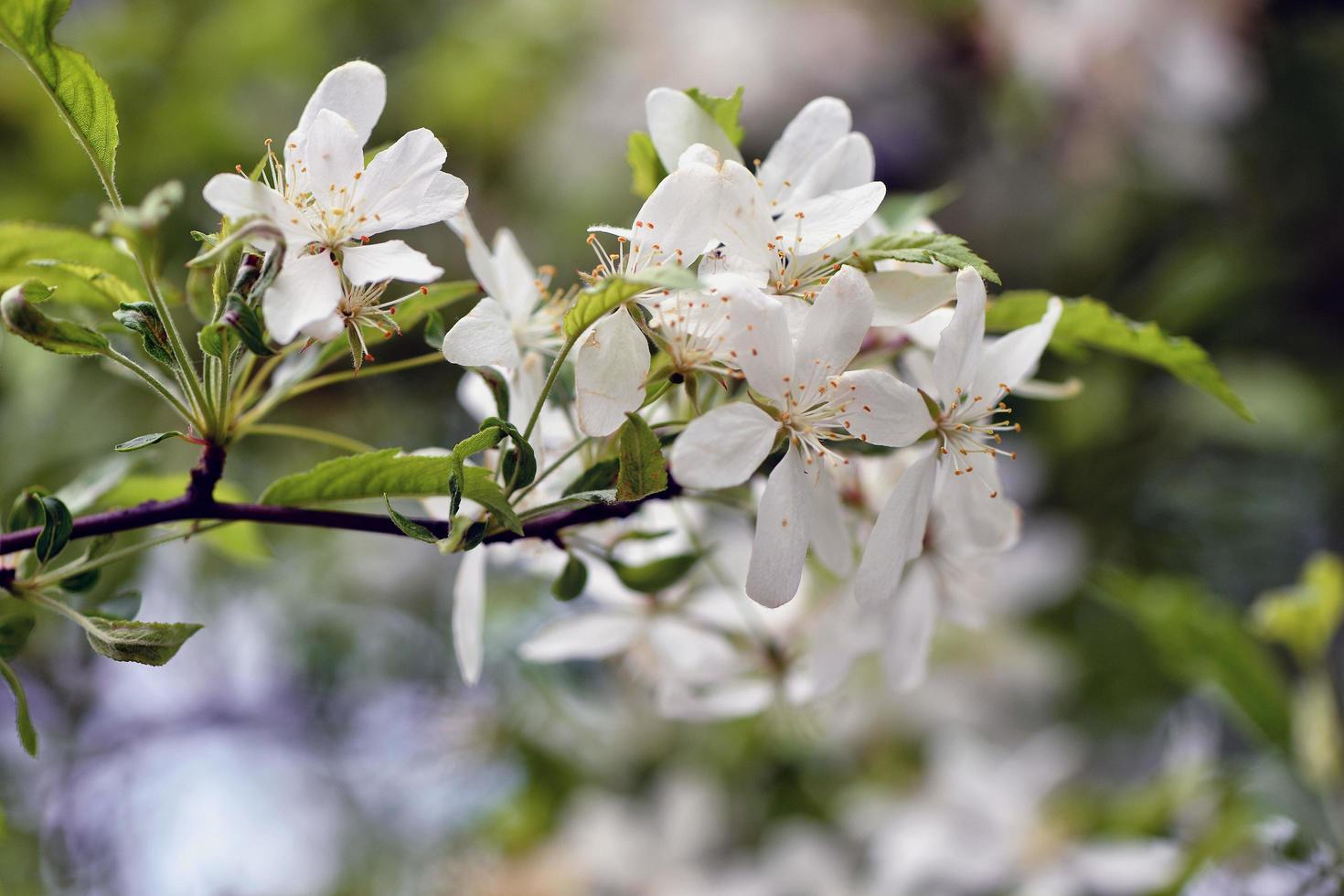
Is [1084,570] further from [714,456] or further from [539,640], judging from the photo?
[714,456]

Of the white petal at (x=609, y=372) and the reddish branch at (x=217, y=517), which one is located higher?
the white petal at (x=609, y=372)

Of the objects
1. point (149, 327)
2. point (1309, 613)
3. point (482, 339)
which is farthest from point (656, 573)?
point (1309, 613)

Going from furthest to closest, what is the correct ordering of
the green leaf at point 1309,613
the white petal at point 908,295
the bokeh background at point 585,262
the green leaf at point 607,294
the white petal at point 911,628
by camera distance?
the bokeh background at point 585,262
the green leaf at point 1309,613
the white petal at point 911,628
the white petal at point 908,295
the green leaf at point 607,294

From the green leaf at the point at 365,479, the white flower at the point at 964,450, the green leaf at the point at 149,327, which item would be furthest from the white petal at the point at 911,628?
the green leaf at the point at 149,327

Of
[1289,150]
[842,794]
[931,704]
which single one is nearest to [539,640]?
[842,794]

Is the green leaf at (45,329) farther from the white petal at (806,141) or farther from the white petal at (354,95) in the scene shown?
the white petal at (806,141)

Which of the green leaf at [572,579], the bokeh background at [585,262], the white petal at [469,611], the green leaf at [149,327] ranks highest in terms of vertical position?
the green leaf at [149,327]

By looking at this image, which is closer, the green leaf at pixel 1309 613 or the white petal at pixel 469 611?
the white petal at pixel 469 611

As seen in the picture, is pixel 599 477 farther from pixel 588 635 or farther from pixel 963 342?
pixel 588 635
